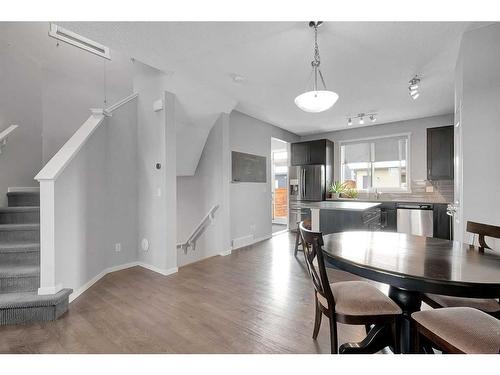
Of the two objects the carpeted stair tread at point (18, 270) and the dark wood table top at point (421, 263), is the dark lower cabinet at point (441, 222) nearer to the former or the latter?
the dark wood table top at point (421, 263)

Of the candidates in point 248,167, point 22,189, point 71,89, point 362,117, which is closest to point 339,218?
point 248,167

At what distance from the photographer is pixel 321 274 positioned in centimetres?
146

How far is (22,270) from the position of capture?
7.77 feet

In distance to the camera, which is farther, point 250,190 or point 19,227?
point 250,190

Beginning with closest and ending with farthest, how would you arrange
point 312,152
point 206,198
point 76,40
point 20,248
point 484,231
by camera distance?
point 484,231, point 20,248, point 76,40, point 206,198, point 312,152

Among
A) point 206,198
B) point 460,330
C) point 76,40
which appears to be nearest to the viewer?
point 460,330

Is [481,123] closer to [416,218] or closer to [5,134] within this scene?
[416,218]

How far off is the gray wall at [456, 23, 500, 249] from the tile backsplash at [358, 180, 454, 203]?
3.71 meters

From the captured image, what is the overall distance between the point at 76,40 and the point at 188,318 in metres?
4.69

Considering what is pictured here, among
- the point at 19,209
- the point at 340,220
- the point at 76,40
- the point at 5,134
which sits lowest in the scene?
the point at 340,220

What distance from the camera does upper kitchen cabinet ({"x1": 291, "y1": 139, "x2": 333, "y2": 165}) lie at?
6117 mm

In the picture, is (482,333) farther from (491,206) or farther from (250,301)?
(250,301)
